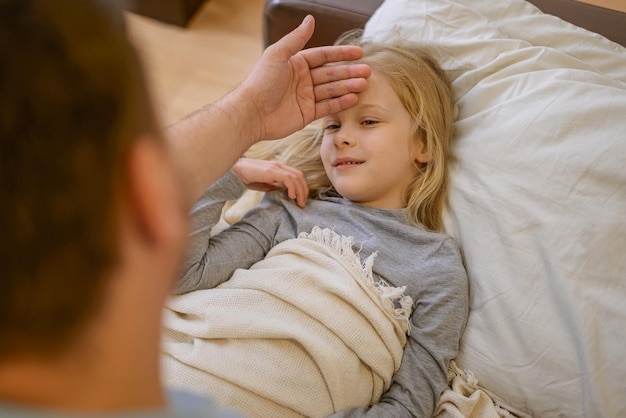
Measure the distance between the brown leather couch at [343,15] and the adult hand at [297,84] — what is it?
26 centimetres

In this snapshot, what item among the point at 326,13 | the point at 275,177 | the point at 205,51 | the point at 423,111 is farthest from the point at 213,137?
the point at 205,51

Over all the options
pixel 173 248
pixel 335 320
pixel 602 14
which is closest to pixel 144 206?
pixel 173 248

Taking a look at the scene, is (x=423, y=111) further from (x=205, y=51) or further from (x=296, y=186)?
(x=205, y=51)

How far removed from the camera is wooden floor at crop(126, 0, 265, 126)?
2.10 m

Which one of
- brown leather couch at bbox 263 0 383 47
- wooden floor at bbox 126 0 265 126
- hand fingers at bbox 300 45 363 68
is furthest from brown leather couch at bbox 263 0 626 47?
wooden floor at bbox 126 0 265 126

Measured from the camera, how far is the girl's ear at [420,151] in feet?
4.15

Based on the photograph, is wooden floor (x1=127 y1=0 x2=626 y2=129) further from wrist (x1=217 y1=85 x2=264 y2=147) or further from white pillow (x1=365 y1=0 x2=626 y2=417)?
white pillow (x1=365 y1=0 x2=626 y2=417)

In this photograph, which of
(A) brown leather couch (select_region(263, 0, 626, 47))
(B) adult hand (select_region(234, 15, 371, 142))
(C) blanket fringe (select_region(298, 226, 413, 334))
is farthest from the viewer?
(A) brown leather couch (select_region(263, 0, 626, 47))

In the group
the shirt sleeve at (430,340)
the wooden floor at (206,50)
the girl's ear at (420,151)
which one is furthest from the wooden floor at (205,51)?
the shirt sleeve at (430,340)

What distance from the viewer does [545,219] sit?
1.09 metres

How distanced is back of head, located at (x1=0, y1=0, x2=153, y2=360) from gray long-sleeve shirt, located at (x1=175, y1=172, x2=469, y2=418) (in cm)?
76

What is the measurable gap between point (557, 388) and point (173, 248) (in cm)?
88

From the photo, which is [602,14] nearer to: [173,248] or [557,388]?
[557,388]

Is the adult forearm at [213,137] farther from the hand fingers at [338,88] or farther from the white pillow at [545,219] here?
the white pillow at [545,219]
